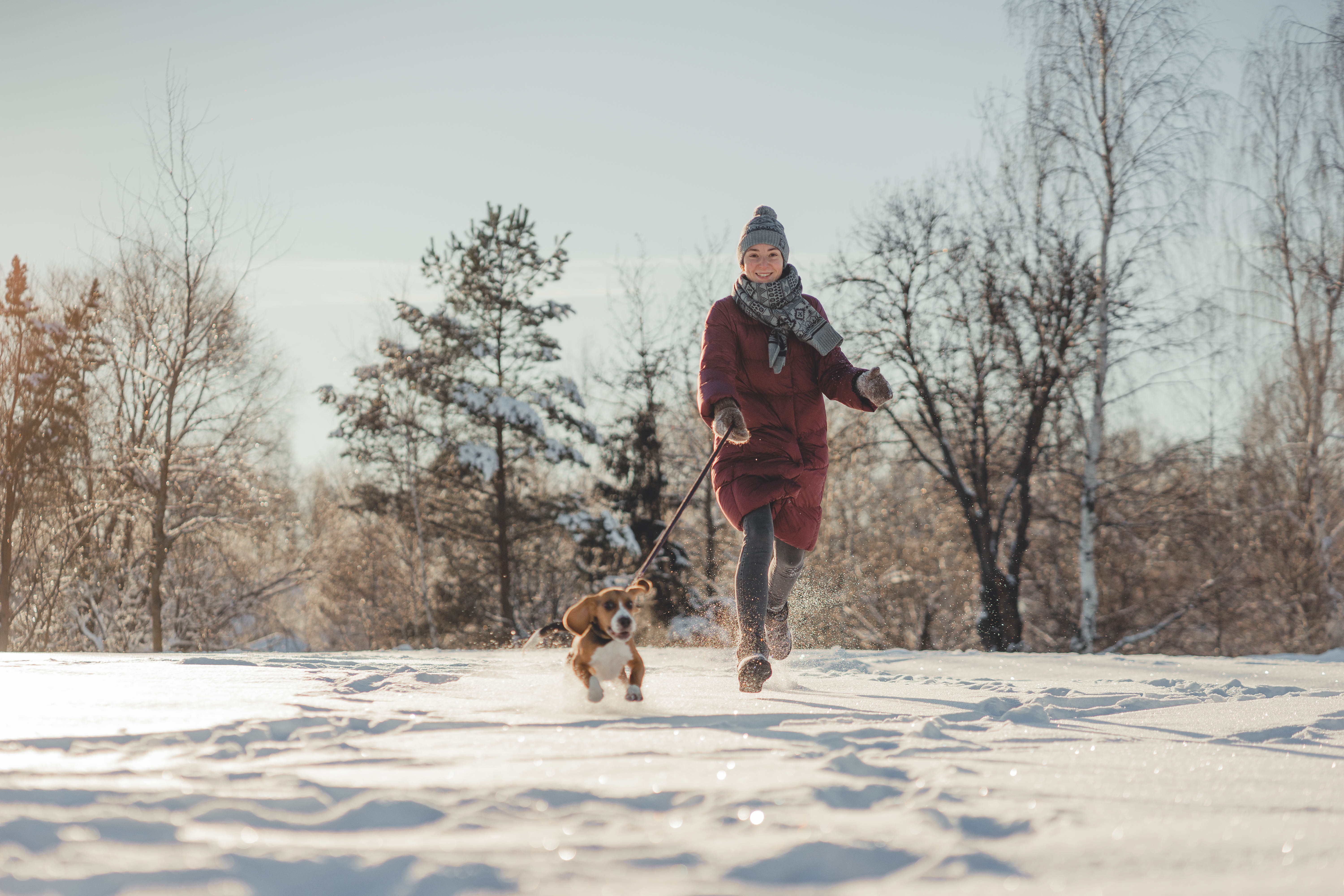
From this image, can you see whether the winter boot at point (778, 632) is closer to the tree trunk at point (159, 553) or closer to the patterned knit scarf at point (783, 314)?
the patterned knit scarf at point (783, 314)

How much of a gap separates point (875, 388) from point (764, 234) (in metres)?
0.80

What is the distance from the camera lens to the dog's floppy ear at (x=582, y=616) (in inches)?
110

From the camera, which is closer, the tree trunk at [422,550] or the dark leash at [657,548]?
the dark leash at [657,548]

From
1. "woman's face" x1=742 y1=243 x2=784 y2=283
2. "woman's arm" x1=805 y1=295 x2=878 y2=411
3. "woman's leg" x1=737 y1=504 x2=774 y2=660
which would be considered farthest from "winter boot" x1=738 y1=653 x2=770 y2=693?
"woman's face" x1=742 y1=243 x2=784 y2=283

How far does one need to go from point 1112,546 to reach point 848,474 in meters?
7.00

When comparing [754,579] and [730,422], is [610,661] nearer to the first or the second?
[754,579]

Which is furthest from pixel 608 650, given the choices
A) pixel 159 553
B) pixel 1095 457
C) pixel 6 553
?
pixel 159 553

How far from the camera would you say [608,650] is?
266 cm

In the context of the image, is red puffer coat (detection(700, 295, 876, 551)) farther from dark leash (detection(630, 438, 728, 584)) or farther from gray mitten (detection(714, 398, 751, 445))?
gray mitten (detection(714, 398, 751, 445))

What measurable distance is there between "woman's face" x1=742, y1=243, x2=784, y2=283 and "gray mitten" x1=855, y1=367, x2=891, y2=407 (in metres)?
0.56

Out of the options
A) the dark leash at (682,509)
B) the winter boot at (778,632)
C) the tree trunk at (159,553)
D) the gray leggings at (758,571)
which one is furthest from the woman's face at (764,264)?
the tree trunk at (159,553)

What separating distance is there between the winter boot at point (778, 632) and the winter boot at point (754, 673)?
2.84 ft

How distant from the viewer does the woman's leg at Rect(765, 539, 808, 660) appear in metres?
3.72

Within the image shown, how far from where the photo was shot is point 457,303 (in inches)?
699
